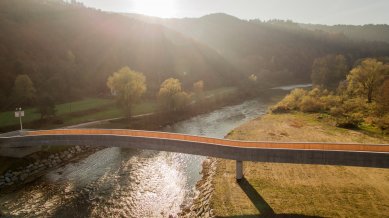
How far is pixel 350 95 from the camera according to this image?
265 ft

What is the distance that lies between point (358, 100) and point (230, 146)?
5476 cm

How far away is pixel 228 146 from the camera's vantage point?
32.2 metres

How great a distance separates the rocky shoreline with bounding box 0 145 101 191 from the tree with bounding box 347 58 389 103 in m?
69.8

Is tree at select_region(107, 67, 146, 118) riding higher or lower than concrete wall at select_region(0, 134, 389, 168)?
higher

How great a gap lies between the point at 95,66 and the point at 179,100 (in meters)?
60.4

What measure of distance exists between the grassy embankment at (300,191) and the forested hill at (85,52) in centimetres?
6701

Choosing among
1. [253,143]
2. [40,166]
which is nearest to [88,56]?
[40,166]

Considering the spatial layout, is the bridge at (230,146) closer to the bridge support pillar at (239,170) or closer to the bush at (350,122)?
the bridge support pillar at (239,170)

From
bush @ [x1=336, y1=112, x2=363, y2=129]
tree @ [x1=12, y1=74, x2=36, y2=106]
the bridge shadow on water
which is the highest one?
tree @ [x1=12, y1=74, x2=36, y2=106]

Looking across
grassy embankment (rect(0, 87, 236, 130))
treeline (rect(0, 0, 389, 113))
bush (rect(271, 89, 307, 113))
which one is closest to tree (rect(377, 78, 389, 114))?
bush (rect(271, 89, 307, 113))

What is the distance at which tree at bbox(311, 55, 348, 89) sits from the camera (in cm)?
11323

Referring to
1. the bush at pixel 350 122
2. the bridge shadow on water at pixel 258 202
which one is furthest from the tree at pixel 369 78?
the bridge shadow on water at pixel 258 202

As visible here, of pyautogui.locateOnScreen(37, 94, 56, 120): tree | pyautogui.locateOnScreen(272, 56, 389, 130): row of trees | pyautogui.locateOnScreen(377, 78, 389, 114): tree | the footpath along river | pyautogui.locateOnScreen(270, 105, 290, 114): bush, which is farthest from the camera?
pyautogui.locateOnScreen(270, 105, 290, 114): bush

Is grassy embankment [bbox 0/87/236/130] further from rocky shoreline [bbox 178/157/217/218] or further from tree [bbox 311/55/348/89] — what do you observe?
tree [bbox 311/55/348/89]
